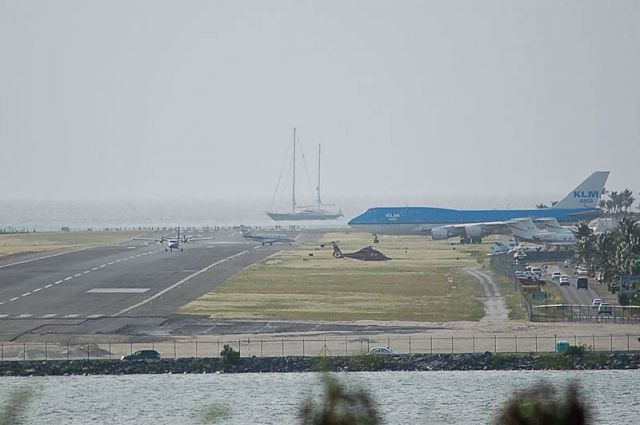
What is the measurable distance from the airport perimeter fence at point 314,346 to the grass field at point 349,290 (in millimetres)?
9453

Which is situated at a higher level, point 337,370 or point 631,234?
point 631,234

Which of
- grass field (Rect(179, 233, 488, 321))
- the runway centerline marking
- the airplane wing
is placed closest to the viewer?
grass field (Rect(179, 233, 488, 321))

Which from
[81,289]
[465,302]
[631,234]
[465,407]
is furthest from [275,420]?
[631,234]

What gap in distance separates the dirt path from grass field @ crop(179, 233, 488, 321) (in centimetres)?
81

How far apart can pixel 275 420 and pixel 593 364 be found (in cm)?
1898

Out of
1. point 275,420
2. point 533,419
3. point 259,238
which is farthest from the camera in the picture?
point 259,238

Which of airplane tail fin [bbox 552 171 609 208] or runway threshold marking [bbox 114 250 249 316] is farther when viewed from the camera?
airplane tail fin [bbox 552 171 609 208]

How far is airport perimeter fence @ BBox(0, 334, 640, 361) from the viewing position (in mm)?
65000

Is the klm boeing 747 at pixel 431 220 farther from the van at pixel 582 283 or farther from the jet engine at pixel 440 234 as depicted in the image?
the van at pixel 582 283

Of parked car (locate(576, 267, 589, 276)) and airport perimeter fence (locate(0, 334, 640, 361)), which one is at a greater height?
parked car (locate(576, 267, 589, 276))

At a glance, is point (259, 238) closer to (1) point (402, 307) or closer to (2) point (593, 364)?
(1) point (402, 307)

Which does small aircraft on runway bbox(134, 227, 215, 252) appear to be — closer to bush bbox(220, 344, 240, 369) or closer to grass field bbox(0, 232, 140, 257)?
grass field bbox(0, 232, 140, 257)

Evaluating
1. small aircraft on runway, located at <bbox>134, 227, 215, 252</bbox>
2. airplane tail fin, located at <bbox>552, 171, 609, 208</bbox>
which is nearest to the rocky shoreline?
small aircraft on runway, located at <bbox>134, 227, 215, 252</bbox>

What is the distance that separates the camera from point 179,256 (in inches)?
5699
